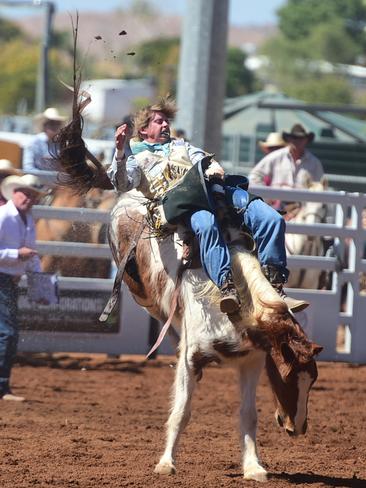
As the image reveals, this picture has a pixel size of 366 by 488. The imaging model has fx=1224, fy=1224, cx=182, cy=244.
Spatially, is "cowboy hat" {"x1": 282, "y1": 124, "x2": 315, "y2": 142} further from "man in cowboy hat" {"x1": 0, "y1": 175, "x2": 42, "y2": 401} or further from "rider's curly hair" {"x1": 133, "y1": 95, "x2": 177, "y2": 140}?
"rider's curly hair" {"x1": 133, "y1": 95, "x2": 177, "y2": 140}

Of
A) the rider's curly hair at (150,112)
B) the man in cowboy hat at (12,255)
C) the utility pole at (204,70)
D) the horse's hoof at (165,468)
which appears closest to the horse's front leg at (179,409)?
the horse's hoof at (165,468)

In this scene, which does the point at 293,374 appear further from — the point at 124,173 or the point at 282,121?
the point at 282,121

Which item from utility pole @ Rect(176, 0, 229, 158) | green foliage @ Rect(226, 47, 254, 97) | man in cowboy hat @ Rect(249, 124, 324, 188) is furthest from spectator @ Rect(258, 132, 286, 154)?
green foliage @ Rect(226, 47, 254, 97)

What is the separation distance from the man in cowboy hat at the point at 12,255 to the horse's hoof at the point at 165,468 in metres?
2.97

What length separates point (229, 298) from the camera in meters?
6.83

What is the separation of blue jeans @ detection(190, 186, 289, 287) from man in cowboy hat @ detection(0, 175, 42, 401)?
301 centimetres

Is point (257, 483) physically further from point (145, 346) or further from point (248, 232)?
point (145, 346)

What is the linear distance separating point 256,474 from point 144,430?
191 cm

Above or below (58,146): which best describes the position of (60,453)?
below

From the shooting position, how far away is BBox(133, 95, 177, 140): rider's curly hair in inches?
315

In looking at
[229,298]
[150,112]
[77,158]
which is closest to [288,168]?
[150,112]

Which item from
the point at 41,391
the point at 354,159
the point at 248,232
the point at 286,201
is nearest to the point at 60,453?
the point at 248,232

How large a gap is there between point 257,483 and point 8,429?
2.23m

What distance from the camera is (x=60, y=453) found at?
7.63 m
